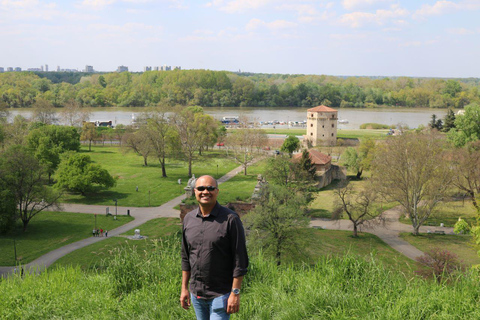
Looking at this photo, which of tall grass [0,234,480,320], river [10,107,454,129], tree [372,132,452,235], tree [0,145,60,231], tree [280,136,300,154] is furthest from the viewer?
river [10,107,454,129]

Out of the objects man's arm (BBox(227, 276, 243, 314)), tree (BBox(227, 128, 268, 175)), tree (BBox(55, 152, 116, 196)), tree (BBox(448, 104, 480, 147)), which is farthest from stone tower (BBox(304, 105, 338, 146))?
man's arm (BBox(227, 276, 243, 314))

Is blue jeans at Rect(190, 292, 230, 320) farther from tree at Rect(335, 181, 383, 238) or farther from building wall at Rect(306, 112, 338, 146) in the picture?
building wall at Rect(306, 112, 338, 146)

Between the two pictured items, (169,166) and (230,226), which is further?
(169,166)

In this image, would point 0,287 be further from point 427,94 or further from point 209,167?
point 427,94

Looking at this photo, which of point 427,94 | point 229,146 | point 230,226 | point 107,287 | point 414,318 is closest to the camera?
point 230,226

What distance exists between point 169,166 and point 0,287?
132ft

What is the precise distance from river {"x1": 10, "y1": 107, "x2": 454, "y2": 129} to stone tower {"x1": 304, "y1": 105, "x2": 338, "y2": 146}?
999 inches

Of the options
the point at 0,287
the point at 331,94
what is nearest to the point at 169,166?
the point at 0,287

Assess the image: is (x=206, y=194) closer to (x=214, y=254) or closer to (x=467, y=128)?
(x=214, y=254)

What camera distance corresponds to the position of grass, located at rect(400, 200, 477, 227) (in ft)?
97.3

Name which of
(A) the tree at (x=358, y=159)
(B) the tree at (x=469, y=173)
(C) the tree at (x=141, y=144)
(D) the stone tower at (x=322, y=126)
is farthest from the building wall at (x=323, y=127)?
(B) the tree at (x=469, y=173)

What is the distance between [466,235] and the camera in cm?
2670


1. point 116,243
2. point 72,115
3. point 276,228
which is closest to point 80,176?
point 116,243

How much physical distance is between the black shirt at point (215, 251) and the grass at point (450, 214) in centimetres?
2769
